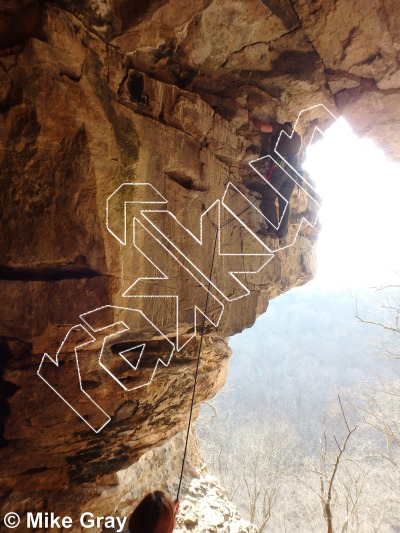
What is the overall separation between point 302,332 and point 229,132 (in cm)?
4656

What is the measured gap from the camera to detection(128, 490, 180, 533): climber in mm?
2703

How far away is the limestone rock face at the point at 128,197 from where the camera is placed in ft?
11.1

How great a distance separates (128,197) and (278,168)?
3.18 m

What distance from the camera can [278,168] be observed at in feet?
19.0

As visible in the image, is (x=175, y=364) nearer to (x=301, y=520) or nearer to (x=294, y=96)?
(x=294, y=96)

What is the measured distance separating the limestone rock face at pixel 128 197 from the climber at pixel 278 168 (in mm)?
236

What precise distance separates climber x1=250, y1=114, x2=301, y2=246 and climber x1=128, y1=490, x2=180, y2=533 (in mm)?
4523
